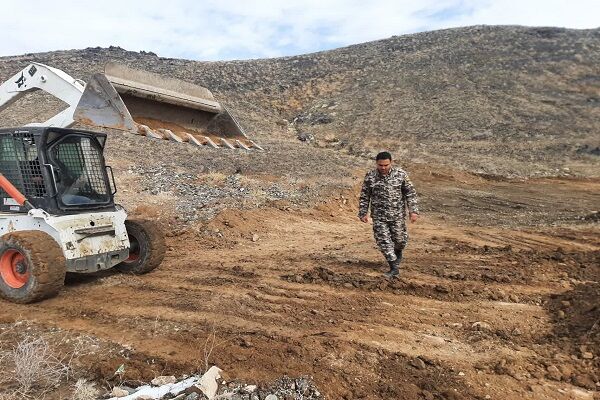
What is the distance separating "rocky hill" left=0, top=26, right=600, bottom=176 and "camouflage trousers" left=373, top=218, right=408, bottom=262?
12011mm

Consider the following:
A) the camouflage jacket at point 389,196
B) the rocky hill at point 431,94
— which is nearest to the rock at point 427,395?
the camouflage jacket at point 389,196

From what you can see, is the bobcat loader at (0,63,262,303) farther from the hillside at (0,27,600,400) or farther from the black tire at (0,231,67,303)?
the hillside at (0,27,600,400)

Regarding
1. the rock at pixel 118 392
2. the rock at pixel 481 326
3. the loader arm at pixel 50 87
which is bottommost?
the rock at pixel 481 326

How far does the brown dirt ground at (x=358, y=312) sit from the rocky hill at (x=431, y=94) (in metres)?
10.4

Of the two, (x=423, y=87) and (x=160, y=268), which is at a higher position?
(x=423, y=87)

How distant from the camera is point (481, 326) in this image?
475 centimetres

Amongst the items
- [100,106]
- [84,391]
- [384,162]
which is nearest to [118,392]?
[84,391]

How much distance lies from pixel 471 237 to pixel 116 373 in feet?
23.9

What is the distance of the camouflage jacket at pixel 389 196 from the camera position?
6.55 meters

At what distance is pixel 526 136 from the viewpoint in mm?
19719

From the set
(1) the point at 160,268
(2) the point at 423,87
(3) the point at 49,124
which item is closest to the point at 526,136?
(2) the point at 423,87

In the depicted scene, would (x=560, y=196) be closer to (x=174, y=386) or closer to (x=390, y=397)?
(x=390, y=397)

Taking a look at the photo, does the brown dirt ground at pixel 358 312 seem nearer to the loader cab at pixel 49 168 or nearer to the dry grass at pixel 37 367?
the dry grass at pixel 37 367

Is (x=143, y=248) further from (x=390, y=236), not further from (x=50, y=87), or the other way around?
(x=390, y=236)
